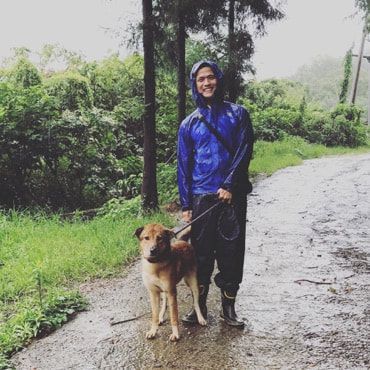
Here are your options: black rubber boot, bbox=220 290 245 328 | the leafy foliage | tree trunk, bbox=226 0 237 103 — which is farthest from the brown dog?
tree trunk, bbox=226 0 237 103

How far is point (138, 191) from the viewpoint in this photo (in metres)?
11.5

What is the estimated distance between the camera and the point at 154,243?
12.8 feet

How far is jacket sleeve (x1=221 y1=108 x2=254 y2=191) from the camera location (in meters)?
4.16

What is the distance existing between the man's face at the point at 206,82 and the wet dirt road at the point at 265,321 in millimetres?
2202

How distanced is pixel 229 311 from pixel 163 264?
0.99 metres

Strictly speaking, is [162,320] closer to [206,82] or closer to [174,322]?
[174,322]

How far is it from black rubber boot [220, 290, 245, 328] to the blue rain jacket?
3.42 feet

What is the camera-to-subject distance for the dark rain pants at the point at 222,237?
431 centimetres

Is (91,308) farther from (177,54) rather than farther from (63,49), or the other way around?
(63,49)

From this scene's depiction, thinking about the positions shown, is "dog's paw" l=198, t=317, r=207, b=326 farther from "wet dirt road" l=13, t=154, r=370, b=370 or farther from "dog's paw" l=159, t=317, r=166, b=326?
"dog's paw" l=159, t=317, r=166, b=326

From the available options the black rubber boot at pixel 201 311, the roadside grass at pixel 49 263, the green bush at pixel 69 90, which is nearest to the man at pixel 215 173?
the black rubber boot at pixel 201 311

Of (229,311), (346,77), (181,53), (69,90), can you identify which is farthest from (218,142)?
(346,77)

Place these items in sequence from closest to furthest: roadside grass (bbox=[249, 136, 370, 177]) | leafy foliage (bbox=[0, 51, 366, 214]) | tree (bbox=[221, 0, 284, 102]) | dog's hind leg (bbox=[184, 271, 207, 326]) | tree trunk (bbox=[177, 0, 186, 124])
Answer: dog's hind leg (bbox=[184, 271, 207, 326])
leafy foliage (bbox=[0, 51, 366, 214])
tree trunk (bbox=[177, 0, 186, 124])
tree (bbox=[221, 0, 284, 102])
roadside grass (bbox=[249, 136, 370, 177])

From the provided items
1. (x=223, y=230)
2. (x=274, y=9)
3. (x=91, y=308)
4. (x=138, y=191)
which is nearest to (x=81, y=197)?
(x=138, y=191)
